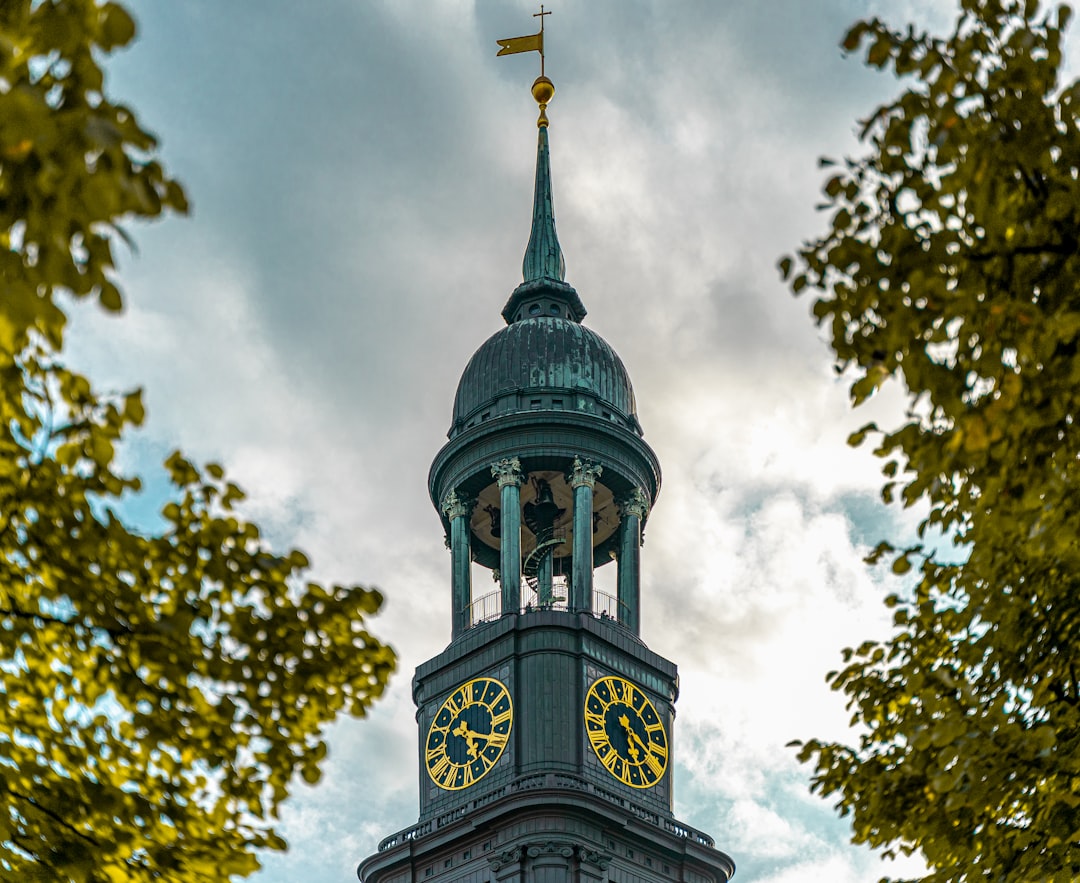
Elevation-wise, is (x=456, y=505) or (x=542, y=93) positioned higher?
(x=542, y=93)

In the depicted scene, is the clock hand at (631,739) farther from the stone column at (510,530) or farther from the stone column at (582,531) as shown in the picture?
the stone column at (510,530)

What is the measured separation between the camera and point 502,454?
184 ft

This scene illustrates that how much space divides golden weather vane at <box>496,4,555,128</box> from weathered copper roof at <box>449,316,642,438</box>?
12.7 metres

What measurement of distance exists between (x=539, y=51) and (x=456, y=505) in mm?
21983

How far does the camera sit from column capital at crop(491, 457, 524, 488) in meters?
55.6

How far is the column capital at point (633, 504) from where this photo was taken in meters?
57.2

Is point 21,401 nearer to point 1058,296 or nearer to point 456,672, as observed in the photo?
point 1058,296

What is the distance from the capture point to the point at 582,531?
54844 millimetres

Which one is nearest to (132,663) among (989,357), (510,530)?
(989,357)

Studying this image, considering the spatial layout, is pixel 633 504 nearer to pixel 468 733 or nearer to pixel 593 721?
pixel 593 721

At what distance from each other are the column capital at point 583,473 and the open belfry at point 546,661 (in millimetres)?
44

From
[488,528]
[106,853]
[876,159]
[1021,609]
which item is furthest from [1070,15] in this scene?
[488,528]

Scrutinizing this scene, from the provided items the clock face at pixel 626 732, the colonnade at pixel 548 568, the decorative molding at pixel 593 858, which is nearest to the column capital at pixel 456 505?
the colonnade at pixel 548 568

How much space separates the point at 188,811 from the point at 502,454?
42911 millimetres
